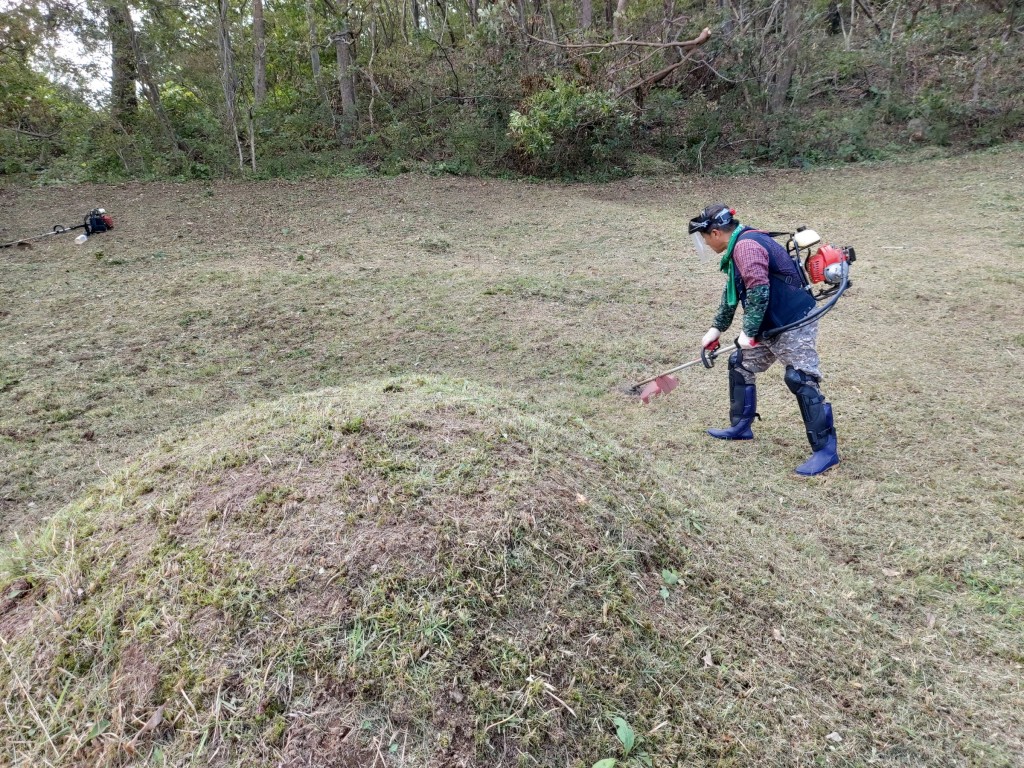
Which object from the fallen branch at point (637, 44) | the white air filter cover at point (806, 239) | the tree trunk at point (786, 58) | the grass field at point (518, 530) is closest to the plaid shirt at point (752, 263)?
the white air filter cover at point (806, 239)

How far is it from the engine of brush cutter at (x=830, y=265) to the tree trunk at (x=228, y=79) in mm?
10758

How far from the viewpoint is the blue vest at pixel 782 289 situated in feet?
12.4

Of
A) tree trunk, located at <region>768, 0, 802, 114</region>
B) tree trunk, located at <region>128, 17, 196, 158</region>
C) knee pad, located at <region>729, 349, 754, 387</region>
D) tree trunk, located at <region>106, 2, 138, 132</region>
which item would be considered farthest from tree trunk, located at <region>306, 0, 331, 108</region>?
knee pad, located at <region>729, 349, 754, 387</region>

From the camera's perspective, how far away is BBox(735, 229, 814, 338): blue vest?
3.79 meters

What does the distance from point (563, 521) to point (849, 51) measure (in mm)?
17935

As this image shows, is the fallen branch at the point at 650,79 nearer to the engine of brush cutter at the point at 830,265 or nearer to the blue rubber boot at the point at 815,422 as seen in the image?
the engine of brush cutter at the point at 830,265

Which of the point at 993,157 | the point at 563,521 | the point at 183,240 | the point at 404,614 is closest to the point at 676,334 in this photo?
the point at 563,521

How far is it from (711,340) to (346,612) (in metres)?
3.24

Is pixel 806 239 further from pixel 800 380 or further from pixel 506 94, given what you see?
Answer: pixel 506 94

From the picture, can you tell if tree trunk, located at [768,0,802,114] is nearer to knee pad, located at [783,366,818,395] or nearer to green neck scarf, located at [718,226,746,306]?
green neck scarf, located at [718,226,746,306]

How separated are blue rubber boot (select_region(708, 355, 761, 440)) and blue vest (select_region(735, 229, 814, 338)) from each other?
1.58 ft

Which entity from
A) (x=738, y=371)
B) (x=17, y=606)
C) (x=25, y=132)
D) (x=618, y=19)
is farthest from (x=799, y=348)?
(x=25, y=132)

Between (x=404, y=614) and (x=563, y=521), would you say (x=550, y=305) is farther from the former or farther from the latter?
(x=404, y=614)

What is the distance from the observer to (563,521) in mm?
2104
